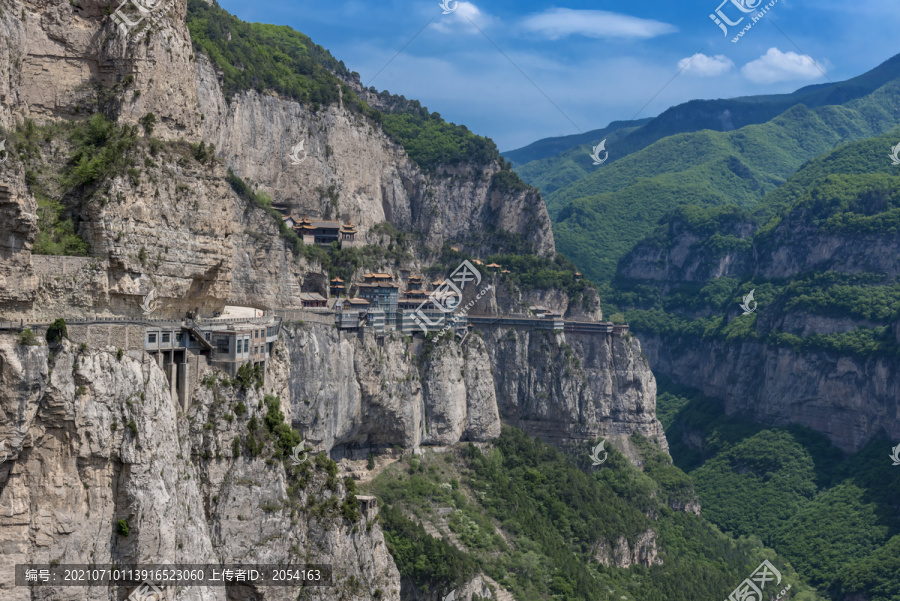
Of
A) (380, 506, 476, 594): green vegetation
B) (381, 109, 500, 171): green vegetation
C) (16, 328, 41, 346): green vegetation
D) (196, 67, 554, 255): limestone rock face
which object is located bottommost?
(380, 506, 476, 594): green vegetation

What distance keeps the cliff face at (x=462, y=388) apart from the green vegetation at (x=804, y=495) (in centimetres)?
1215

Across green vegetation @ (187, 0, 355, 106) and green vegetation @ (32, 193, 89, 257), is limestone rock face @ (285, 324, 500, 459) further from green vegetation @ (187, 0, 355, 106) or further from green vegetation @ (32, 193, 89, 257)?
green vegetation @ (32, 193, 89, 257)

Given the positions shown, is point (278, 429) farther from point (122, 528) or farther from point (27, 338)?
point (27, 338)

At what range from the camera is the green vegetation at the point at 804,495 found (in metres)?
116

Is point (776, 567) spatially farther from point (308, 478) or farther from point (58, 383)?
point (58, 383)

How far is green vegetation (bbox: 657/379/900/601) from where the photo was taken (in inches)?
4555

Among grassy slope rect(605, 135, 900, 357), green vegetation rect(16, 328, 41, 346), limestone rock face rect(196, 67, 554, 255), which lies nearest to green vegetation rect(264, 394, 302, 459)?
green vegetation rect(16, 328, 41, 346)

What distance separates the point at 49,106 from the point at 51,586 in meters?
18.4

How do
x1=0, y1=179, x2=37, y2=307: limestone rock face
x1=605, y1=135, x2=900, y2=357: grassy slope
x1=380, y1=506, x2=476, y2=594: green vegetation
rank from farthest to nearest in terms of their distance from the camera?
x1=605, y1=135, x2=900, y2=357: grassy slope < x1=380, y1=506, x2=476, y2=594: green vegetation < x1=0, y1=179, x2=37, y2=307: limestone rock face

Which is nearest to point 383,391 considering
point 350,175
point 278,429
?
point 350,175

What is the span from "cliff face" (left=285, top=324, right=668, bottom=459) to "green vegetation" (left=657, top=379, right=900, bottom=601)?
12146 millimetres

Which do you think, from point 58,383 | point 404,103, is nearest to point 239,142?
point 404,103

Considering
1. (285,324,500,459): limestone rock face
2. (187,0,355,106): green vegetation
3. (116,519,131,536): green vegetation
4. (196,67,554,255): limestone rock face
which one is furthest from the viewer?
(196,67,554,255): limestone rock face

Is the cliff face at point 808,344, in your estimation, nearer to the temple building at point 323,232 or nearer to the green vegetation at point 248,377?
the temple building at point 323,232
